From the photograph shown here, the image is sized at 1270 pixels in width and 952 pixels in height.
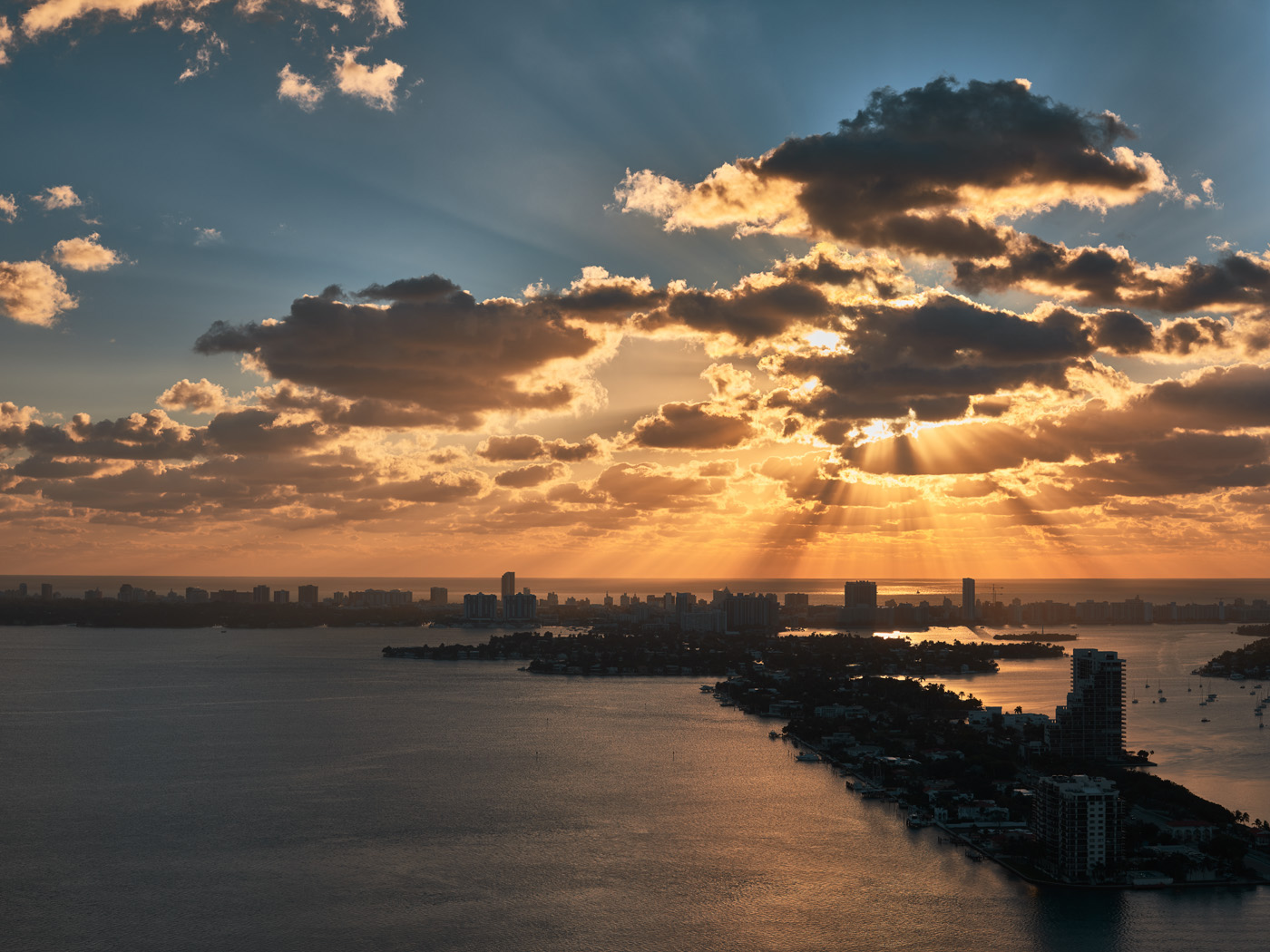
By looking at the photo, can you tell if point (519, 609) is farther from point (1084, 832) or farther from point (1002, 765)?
point (1084, 832)

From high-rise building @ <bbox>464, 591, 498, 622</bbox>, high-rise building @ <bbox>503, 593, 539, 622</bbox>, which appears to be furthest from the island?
high-rise building @ <bbox>503, 593, 539, 622</bbox>

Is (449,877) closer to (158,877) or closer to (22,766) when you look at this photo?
(158,877)

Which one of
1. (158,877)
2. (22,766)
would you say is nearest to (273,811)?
(158,877)

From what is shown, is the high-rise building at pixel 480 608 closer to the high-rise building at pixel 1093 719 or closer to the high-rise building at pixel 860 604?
the high-rise building at pixel 860 604

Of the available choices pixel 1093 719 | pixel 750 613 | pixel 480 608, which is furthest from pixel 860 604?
pixel 1093 719

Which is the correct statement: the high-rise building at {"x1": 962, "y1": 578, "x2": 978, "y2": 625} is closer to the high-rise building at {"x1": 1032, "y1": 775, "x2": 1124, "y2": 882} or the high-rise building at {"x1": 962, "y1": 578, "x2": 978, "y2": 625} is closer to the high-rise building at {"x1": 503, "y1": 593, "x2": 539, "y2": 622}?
the high-rise building at {"x1": 503, "y1": 593, "x2": 539, "y2": 622}
